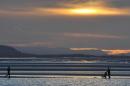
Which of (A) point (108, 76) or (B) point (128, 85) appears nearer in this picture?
(B) point (128, 85)

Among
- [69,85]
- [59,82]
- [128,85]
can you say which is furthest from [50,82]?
[128,85]

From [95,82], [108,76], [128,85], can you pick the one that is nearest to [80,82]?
[95,82]

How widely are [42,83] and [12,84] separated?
2552 mm

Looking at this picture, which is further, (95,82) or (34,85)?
(95,82)

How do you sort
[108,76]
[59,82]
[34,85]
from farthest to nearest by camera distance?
[108,76] < [59,82] < [34,85]

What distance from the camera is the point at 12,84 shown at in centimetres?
4197

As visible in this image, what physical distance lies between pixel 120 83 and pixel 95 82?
2146 mm

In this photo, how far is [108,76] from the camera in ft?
169

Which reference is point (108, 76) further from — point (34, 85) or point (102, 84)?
point (34, 85)

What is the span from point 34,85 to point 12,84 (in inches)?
82.3

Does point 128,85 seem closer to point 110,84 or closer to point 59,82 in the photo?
point 110,84

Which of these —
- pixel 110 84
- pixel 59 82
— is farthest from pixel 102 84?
pixel 59 82

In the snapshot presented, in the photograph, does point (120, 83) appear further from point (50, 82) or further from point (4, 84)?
point (4, 84)

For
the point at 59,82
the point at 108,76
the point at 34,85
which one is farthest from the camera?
the point at 108,76
